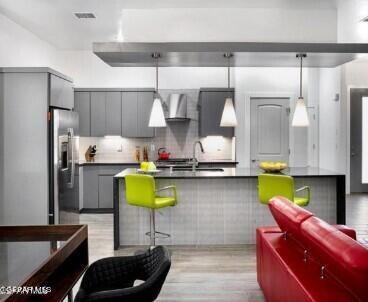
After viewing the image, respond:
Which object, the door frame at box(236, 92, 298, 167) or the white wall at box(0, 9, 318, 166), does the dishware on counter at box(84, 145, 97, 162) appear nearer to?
the white wall at box(0, 9, 318, 166)

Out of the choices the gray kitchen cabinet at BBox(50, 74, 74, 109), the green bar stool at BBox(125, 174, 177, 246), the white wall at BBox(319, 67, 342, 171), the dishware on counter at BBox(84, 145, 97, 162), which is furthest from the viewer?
the white wall at BBox(319, 67, 342, 171)

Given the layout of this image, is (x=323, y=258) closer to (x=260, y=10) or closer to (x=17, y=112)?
(x=260, y=10)

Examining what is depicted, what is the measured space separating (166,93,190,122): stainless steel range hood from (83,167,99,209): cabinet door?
179 cm

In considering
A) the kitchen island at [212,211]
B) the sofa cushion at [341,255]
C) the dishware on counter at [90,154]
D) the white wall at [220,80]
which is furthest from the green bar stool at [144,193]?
the white wall at [220,80]

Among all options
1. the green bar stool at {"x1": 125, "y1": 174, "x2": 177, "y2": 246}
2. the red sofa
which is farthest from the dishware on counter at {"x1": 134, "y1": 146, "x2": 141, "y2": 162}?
the red sofa

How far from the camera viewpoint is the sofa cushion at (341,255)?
1923 millimetres

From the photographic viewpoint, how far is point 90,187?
794cm

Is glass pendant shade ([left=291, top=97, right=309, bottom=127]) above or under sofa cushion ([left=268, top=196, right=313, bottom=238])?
above

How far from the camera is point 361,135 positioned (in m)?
9.89

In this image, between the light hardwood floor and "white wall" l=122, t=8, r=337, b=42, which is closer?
the light hardwood floor

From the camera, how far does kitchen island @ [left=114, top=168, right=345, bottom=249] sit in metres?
5.60

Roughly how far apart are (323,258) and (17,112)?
4422 mm

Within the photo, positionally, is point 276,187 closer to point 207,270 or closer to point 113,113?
point 207,270

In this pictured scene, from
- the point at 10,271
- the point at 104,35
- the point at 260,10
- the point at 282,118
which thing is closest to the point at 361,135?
the point at 282,118
